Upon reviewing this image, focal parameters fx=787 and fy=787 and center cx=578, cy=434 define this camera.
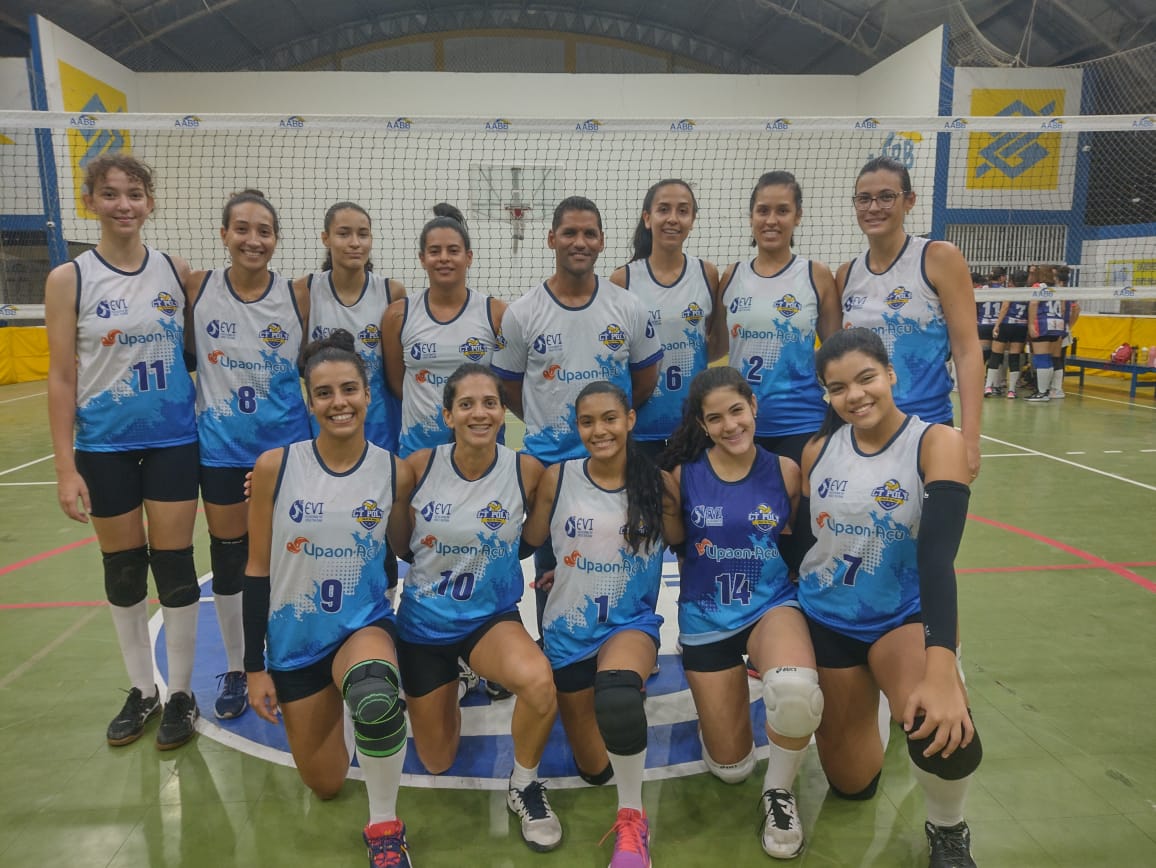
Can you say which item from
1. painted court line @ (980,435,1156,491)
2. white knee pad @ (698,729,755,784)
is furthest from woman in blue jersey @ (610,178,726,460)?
painted court line @ (980,435,1156,491)

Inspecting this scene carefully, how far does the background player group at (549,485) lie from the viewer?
2.44 m

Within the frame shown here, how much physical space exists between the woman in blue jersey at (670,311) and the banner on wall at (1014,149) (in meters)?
14.8

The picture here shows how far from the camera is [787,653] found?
2443mm

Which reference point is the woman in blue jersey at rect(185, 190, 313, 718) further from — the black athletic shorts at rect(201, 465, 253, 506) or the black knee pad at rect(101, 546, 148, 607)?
the black knee pad at rect(101, 546, 148, 607)

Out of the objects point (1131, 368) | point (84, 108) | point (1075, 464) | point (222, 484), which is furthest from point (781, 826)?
point (84, 108)

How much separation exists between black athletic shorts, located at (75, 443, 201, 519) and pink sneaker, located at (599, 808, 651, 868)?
78.4 inches

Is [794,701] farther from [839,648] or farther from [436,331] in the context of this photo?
[436,331]

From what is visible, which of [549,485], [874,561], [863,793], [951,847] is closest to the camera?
[951,847]

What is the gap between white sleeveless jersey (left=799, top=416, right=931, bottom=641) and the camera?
2451 mm

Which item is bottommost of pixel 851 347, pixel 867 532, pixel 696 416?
pixel 867 532

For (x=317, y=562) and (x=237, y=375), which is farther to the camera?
(x=237, y=375)

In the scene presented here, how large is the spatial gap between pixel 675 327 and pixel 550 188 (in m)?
13.2

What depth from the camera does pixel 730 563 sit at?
271cm

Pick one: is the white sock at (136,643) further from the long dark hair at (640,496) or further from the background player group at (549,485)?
the long dark hair at (640,496)
